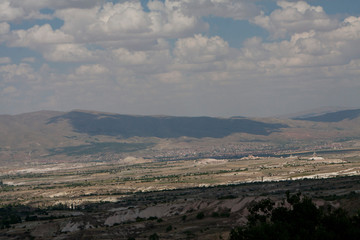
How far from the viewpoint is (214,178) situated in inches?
7771

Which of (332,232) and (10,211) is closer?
(332,232)

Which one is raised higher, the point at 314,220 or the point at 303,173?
the point at 314,220

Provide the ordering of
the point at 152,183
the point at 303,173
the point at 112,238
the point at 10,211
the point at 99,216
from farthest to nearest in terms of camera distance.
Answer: the point at 152,183 → the point at 303,173 → the point at 10,211 → the point at 99,216 → the point at 112,238

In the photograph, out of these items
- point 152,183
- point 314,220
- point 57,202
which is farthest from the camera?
point 152,183

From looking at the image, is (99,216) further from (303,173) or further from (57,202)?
(303,173)

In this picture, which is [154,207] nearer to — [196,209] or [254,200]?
[196,209]

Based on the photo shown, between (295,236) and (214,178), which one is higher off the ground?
(295,236)

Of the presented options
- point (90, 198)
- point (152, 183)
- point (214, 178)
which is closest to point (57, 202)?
point (90, 198)

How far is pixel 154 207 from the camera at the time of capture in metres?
98.4

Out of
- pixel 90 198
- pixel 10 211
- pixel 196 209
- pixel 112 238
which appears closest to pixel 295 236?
pixel 112 238

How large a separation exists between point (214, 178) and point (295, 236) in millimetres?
152913

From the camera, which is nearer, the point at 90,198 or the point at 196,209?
the point at 196,209

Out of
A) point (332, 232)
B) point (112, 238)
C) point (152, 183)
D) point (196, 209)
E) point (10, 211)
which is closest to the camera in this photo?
point (332, 232)

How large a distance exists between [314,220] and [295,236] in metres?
4.14
